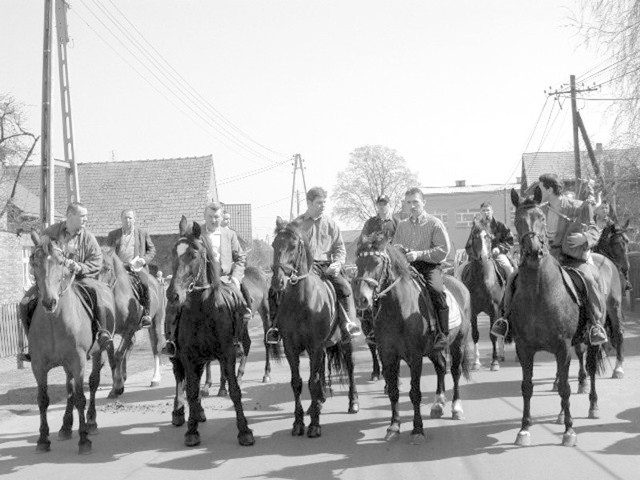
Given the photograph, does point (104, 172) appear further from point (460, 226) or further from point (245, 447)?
point (460, 226)

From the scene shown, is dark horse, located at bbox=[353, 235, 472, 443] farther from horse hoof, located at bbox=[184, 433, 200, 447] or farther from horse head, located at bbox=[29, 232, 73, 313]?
horse head, located at bbox=[29, 232, 73, 313]

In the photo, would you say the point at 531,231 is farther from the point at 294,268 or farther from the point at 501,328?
the point at 294,268

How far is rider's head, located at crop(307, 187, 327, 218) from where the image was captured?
32.0 feet

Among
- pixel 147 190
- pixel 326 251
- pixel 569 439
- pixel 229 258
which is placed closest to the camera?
pixel 569 439

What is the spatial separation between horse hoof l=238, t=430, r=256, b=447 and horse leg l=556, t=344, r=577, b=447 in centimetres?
319

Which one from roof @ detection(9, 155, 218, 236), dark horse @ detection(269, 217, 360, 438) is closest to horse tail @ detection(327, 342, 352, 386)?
dark horse @ detection(269, 217, 360, 438)

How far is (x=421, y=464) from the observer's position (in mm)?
7305

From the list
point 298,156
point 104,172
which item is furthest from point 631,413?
point 298,156

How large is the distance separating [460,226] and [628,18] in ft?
233

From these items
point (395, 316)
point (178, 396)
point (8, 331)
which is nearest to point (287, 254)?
point (395, 316)

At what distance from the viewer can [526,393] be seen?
26.8 feet

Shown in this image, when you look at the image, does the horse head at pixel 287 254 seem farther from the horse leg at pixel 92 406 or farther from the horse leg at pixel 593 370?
the horse leg at pixel 593 370

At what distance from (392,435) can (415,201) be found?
9.37 feet

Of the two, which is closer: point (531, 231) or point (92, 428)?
point (531, 231)
